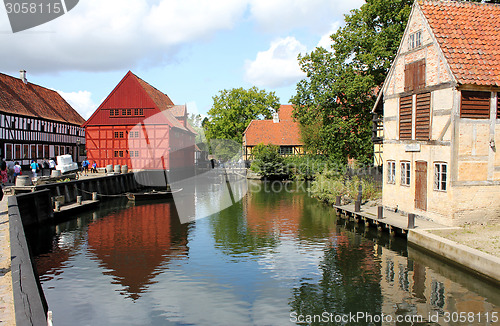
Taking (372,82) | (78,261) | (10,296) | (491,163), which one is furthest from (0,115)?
(491,163)

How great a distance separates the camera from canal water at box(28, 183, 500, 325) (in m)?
11.7

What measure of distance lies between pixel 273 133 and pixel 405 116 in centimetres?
4576

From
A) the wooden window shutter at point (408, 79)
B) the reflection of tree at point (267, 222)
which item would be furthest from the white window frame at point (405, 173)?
the reflection of tree at point (267, 222)

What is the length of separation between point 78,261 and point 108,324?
6.74 m

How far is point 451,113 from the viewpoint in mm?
18469

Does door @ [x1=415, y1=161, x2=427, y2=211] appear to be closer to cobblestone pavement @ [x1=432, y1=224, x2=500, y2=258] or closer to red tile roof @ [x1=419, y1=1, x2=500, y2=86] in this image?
cobblestone pavement @ [x1=432, y1=224, x2=500, y2=258]

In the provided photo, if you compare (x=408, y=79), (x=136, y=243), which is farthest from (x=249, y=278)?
(x=408, y=79)

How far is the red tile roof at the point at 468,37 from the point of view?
722 inches

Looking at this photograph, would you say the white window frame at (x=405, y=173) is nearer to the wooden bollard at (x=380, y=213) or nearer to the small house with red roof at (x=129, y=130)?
the wooden bollard at (x=380, y=213)

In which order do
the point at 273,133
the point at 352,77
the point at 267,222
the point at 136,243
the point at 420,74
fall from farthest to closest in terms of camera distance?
the point at 273,133 < the point at 352,77 < the point at 267,222 < the point at 420,74 < the point at 136,243

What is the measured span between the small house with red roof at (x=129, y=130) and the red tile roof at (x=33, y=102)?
6.25 meters

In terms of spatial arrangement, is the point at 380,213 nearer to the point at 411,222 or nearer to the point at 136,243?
the point at 411,222

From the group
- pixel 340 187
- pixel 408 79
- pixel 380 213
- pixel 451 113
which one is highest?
pixel 408 79

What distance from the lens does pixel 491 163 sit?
61.3ft
